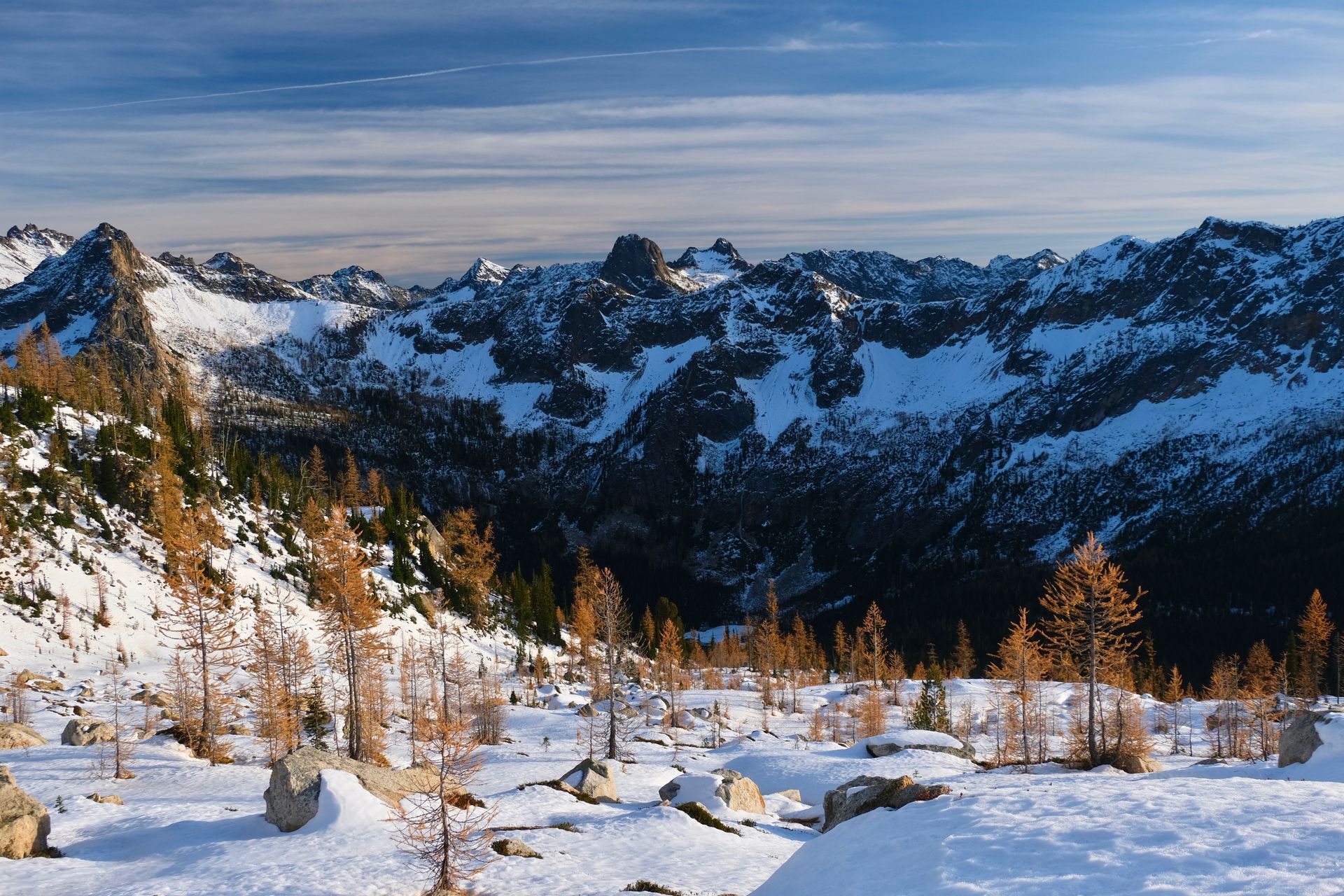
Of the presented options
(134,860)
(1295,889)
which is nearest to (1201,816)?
(1295,889)

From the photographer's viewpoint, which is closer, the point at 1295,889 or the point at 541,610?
the point at 1295,889

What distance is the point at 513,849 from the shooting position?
24766 millimetres

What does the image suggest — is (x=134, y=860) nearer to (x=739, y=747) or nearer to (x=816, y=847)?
(x=816, y=847)

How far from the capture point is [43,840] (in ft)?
78.3

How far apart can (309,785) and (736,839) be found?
53.1ft

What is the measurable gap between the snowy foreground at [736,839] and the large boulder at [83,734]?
0.76m

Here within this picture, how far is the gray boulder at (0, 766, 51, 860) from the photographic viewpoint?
22.7m

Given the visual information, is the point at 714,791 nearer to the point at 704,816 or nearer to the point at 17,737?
the point at 704,816

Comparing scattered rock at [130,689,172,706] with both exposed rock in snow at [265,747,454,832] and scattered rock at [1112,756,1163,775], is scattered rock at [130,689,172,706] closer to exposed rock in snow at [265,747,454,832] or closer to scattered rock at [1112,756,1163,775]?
exposed rock in snow at [265,747,454,832]

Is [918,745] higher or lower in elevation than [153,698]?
lower

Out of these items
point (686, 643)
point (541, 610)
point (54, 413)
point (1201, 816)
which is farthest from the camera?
point (686, 643)

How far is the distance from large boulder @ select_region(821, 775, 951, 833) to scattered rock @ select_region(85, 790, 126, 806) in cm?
2790

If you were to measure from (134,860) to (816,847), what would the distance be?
21282mm

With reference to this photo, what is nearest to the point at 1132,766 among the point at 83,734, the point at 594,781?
the point at 594,781
